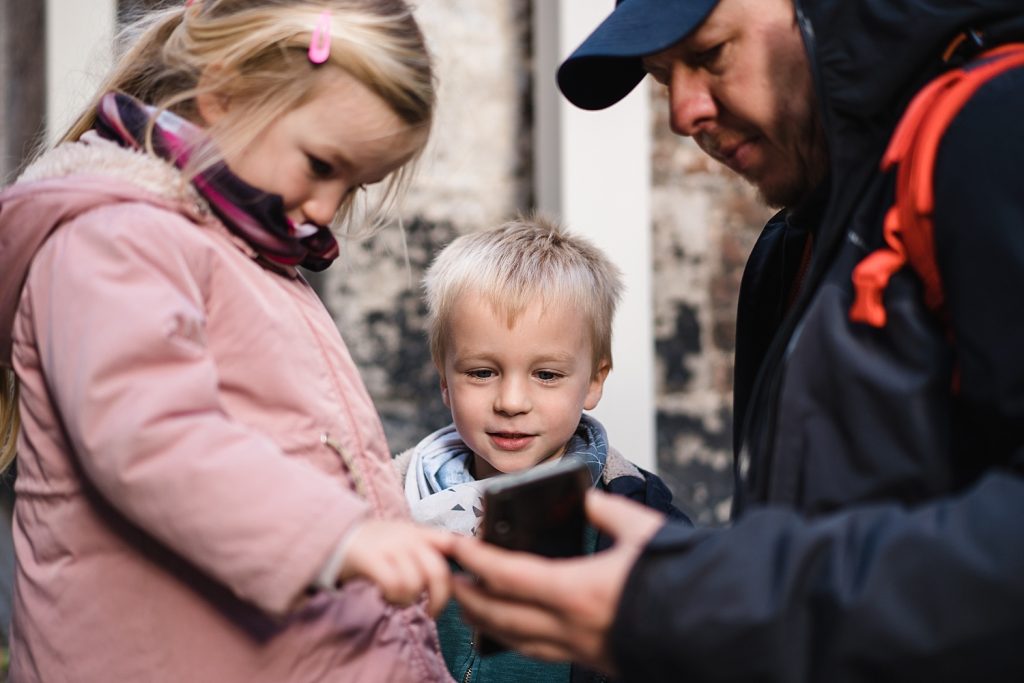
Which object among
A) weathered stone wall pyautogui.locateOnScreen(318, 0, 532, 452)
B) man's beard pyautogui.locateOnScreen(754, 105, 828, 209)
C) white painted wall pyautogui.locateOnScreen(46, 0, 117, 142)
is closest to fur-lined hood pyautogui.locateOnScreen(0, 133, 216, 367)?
man's beard pyautogui.locateOnScreen(754, 105, 828, 209)

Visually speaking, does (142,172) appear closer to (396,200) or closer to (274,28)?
(274,28)

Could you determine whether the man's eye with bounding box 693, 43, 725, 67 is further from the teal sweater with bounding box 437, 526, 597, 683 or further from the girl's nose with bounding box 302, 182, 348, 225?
the teal sweater with bounding box 437, 526, 597, 683

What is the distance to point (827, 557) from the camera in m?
1.12

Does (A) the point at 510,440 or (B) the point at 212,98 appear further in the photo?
(A) the point at 510,440

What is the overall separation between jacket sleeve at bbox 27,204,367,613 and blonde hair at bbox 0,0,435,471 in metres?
0.31

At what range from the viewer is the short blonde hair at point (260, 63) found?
1.61 metres

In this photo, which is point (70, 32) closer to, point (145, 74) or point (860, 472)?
point (145, 74)

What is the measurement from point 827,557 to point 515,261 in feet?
4.61

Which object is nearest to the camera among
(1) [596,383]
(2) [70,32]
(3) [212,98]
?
(3) [212,98]

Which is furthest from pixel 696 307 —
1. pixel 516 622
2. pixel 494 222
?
pixel 516 622

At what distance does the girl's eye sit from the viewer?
5.35 feet

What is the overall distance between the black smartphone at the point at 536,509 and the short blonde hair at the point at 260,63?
672 mm

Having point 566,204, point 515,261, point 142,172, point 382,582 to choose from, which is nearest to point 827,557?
point 382,582

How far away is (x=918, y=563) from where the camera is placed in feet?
3.52
